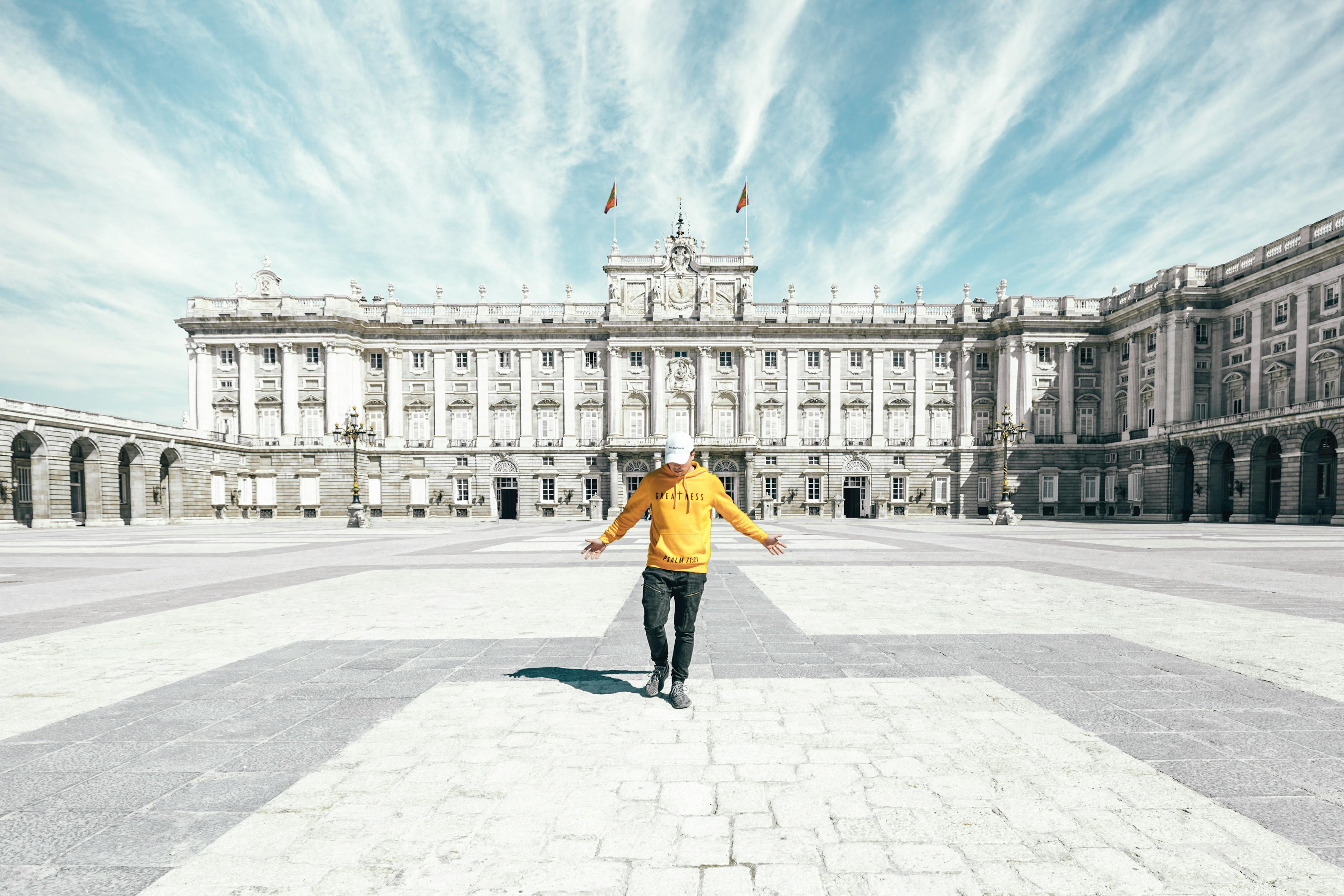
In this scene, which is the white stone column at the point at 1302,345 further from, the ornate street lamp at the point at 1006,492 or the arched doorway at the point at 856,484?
the arched doorway at the point at 856,484

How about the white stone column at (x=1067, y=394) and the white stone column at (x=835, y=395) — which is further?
the white stone column at (x=835, y=395)

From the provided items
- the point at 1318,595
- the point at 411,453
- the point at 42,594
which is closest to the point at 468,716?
the point at 42,594

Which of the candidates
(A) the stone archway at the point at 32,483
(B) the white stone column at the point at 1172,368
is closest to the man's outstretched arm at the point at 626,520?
(A) the stone archway at the point at 32,483

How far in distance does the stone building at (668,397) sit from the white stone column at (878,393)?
14 centimetres

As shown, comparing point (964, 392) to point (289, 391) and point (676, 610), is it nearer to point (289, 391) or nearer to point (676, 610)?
point (676, 610)

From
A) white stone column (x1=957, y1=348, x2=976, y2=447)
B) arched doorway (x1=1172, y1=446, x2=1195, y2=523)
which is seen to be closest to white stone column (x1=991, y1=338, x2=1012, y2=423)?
white stone column (x1=957, y1=348, x2=976, y2=447)

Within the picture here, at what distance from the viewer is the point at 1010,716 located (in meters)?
3.77

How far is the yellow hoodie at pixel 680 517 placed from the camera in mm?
4121

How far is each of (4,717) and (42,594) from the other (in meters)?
6.50

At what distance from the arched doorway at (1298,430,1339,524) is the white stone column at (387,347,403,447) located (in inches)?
2050

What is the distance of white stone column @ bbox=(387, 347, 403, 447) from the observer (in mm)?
43062

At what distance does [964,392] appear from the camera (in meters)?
43.5

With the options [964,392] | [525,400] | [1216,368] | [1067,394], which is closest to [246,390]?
[525,400]

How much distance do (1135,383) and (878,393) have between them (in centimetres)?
1627
